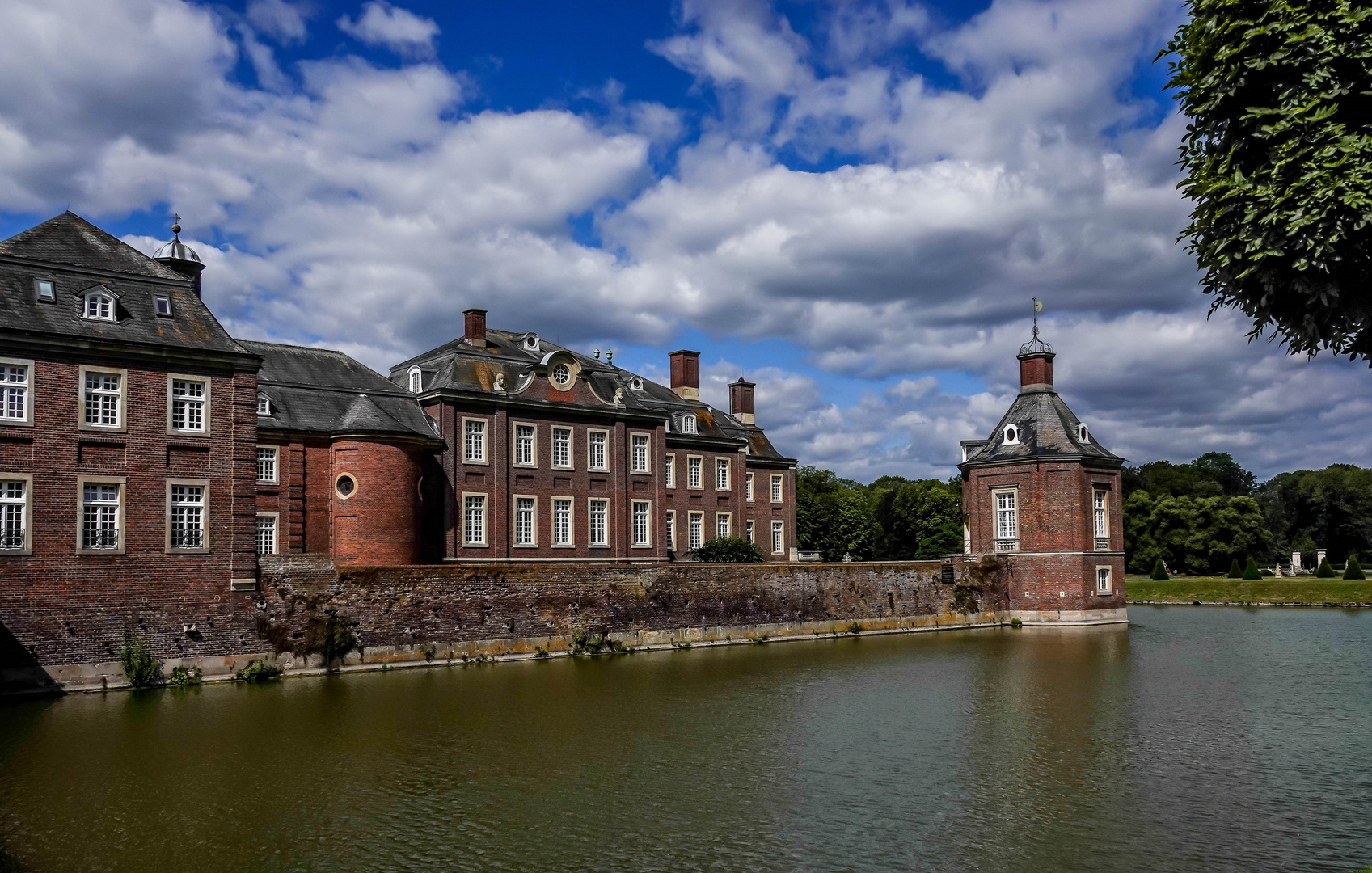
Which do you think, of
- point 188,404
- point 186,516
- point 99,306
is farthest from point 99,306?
point 186,516

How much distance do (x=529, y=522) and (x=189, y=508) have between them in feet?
48.6

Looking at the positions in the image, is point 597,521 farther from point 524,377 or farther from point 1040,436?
point 1040,436

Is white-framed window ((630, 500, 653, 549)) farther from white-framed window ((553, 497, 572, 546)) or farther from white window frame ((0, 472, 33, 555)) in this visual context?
white window frame ((0, 472, 33, 555))

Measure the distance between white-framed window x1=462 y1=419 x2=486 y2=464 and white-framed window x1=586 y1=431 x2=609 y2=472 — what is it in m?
4.31

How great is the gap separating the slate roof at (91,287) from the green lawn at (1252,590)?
49.2m

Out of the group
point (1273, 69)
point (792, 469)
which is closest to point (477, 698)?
point (1273, 69)

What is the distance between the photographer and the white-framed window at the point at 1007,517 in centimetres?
4047

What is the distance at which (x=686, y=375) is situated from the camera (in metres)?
48.2

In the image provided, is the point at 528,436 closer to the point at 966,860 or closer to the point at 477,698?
the point at 477,698

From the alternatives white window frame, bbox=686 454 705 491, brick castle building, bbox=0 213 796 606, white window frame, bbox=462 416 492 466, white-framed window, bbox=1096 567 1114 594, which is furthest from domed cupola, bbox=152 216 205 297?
white-framed window, bbox=1096 567 1114 594

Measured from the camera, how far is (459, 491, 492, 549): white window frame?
34812 millimetres

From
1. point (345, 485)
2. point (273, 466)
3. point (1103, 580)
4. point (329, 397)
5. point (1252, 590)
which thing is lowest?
point (1252, 590)

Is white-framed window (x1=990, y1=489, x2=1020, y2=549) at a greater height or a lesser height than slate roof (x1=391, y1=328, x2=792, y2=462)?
lesser

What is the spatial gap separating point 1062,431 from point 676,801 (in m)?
31.1
